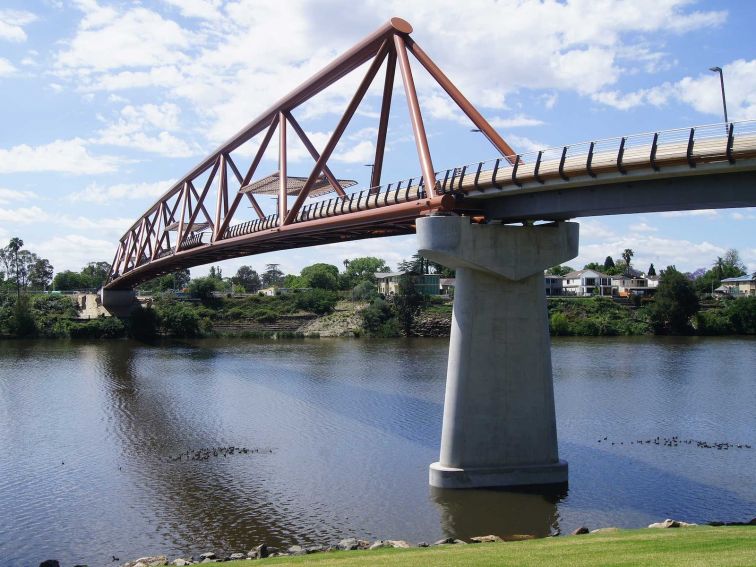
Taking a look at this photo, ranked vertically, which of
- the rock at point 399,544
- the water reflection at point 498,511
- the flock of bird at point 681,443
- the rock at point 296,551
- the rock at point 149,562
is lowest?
the rock at point 149,562

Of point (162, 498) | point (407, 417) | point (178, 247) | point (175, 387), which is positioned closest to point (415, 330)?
point (178, 247)

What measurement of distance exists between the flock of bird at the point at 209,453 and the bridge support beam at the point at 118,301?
216 feet

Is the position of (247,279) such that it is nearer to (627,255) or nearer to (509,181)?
(627,255)

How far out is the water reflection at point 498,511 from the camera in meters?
17.3

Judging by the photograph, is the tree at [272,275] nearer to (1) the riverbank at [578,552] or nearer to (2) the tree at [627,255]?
(2) the tree at [627,255]

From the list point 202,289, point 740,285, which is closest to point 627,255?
point 740,285

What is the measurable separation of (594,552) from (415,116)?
62.2 ft

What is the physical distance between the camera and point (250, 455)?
982 inches

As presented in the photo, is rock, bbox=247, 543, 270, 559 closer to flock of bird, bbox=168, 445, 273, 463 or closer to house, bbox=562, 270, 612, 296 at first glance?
flock of bird, bbox=168, 445, 273, 463

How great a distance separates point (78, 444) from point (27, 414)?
7.41 metres

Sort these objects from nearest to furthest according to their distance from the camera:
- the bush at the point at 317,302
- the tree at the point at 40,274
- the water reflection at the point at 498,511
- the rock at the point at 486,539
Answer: the rock at the point at 486,539 < the water reflection at the point at 498,511 < the bush at the point at 317,302 < the tree at the point at 40,274

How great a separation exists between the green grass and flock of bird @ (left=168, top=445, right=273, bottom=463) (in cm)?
1168

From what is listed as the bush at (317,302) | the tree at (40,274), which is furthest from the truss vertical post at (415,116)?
the tree at (40,274)

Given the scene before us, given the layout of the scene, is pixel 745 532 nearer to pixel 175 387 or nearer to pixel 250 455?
pixel 250 455
